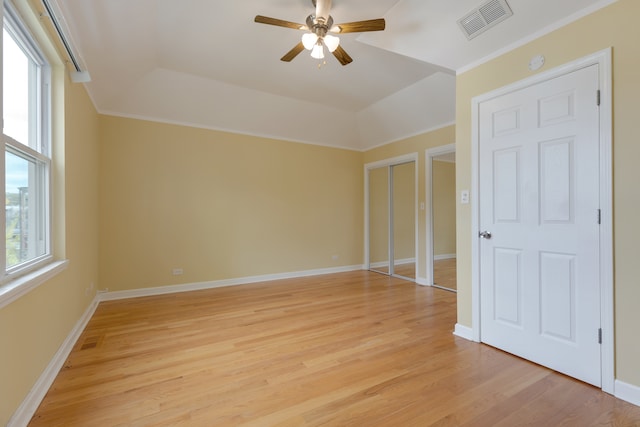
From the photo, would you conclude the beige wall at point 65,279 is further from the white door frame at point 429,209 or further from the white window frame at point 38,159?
the white door frame at point 429,209

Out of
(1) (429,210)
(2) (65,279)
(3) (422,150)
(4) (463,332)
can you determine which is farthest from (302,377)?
(3) (422,150)

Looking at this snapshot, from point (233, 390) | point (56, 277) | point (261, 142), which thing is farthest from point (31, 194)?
point (261, 142)

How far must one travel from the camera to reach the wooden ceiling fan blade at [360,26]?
2293 mm

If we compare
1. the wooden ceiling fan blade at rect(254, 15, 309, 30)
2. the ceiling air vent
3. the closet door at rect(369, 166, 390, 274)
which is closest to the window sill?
the wooden ceiling fan blade at rect(254, 15, 309, 30)

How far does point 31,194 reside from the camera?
1.99 meters

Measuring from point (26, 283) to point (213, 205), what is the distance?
3.08 meters

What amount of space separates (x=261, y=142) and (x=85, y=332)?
3.56 m

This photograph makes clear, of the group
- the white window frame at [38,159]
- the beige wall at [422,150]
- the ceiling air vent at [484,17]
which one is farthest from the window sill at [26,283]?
the beige wall at [422,150]

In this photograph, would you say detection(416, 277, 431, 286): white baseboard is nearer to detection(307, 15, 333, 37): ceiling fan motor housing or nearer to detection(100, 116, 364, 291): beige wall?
detection(100, 116, 364, 291): beige wall

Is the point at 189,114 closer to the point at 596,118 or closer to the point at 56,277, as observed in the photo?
the point at 56,277

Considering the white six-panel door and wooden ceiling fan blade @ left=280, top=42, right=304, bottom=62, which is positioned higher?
wooden ceiling fan blade @ left=280, top=42, right=304, bottom=62

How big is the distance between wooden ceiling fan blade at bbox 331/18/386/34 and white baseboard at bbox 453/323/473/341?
2.83 m

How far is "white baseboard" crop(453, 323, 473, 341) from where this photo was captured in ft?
8.72

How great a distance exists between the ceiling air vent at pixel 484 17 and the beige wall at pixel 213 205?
11.3 ft
